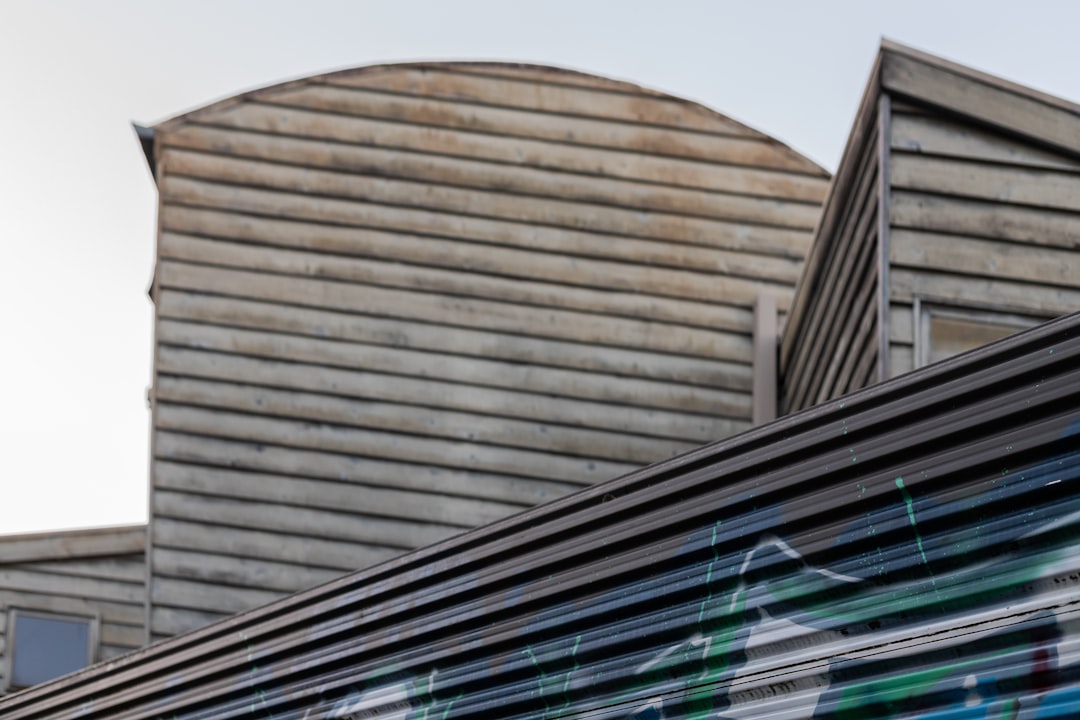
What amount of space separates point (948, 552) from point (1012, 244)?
378 cm

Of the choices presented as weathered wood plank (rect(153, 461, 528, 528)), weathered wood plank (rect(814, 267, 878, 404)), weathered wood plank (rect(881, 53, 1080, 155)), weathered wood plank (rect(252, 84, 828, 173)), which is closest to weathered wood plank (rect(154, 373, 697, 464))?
weathered wood plank (rect(153, 461, 528, 528))

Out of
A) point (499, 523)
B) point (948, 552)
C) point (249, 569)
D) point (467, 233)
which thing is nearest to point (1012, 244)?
point (499, 523)

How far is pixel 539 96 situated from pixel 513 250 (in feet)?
3.94

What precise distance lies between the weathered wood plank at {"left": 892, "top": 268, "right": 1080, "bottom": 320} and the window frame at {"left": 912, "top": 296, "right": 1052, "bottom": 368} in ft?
0.05

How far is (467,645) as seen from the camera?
4.15m

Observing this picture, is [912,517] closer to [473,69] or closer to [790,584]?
[790,584]

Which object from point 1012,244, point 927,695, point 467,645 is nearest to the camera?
point 927,695

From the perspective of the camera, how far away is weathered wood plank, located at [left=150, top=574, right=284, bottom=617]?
9797 millimetres

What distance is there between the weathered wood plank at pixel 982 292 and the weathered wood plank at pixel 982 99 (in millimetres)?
663

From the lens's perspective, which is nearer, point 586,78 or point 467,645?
point 467,645

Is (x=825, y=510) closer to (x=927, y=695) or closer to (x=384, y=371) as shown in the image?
(x=927, y=695)

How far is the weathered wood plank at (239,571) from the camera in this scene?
32.2ft

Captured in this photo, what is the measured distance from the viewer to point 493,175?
33.8 feet

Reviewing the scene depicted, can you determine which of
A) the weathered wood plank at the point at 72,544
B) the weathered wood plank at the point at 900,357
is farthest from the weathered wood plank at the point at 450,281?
the weathered wood plank at the point at 900,357
